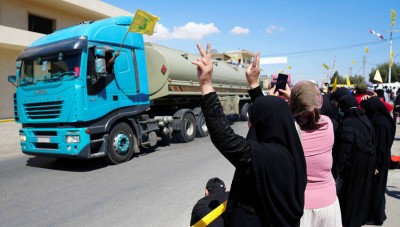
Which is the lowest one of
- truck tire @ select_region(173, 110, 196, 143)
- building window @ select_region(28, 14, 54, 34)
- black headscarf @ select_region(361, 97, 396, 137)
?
truck tire @ select_region(173, 110, 196, 143)

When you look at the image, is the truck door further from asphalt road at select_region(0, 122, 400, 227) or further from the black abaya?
the black abaya

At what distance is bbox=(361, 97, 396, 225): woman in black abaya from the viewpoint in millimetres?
3562

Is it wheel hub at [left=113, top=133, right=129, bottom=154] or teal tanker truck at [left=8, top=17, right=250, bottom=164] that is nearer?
teal tanker truck at [left=8, top=17, right=250, bottom=164]

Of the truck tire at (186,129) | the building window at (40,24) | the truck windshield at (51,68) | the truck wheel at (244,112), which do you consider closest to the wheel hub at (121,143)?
the truck windshield at (51,68)

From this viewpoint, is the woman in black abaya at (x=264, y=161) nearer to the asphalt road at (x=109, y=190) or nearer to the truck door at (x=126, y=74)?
the asphalt road at (x=109, y=190)

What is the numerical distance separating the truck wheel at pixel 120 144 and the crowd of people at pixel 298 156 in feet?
16.1

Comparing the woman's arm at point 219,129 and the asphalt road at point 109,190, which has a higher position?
the woman's arm at point 219,129

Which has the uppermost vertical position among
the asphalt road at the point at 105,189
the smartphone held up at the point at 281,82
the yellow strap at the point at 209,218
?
the smartphone held up at the point at 281,82

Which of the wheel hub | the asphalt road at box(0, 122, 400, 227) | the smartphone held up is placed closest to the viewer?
the smartphone held up

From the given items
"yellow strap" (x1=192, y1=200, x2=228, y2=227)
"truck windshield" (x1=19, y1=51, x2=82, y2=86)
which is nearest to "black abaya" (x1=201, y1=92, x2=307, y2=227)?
"yellow strap" (x1=192, y1=200, x2=228, y2=227)

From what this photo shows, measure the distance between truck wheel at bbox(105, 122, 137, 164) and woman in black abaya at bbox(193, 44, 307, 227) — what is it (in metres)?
5.91

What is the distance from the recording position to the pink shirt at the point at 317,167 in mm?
2303

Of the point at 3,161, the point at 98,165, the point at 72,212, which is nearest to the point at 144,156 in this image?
the point at 98,165

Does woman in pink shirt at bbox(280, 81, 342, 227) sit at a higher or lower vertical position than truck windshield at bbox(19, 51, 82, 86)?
lower
